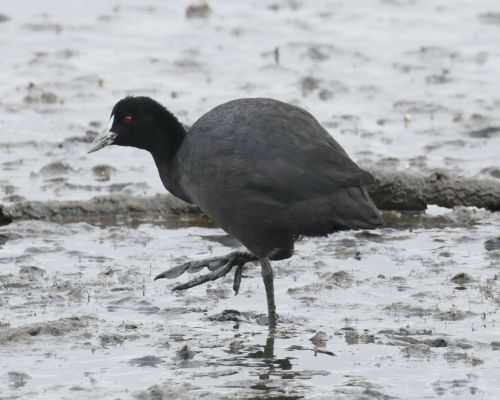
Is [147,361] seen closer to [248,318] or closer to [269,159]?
[248,318]

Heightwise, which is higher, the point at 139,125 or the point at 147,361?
the point at 139,125

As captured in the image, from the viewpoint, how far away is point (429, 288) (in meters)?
8.08

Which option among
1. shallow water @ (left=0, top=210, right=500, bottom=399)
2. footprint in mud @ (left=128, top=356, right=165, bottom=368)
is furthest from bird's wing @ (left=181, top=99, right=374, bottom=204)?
footprint in mud @ (left=128, top=356, right=165, bottom=368)

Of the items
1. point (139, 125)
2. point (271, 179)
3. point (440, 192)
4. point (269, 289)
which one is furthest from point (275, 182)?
point (440, 192)

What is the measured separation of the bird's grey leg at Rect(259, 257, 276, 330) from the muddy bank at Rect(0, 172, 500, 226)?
212 cm

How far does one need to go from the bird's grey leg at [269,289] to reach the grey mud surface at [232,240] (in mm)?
90

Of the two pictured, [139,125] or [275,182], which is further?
[139,125]

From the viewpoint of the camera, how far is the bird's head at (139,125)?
820 centimetres

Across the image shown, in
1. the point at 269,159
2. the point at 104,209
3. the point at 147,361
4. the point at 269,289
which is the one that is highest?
the point at 269,159

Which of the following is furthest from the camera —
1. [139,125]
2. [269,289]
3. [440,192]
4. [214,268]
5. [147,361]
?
[440,192]

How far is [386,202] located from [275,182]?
2543 mm

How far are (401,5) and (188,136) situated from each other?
9744mm

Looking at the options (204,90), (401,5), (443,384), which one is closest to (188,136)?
(443,384)

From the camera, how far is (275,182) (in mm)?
7320
